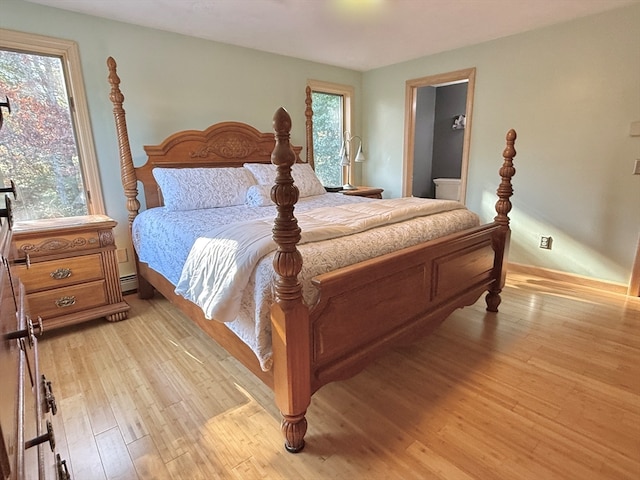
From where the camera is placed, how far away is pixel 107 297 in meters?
2.58

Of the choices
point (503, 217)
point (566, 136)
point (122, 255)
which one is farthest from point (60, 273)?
point (566, 136)

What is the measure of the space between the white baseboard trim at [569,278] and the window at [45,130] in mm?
4068

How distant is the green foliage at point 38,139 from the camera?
2.48m

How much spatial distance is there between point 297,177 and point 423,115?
9.83ft

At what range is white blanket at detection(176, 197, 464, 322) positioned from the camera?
4.89 feet

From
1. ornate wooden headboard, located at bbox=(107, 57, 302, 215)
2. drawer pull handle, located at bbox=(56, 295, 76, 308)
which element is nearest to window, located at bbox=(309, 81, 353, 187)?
ornate wooden headboard, located at bbox=(107, 57, 302, 215)

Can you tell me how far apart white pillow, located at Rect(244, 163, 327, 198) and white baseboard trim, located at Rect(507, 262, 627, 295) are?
220 cm

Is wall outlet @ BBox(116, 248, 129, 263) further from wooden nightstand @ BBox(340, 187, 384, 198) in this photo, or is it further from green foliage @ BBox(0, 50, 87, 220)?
wooden nightstand @ BBox(340, 187, 384, 198)

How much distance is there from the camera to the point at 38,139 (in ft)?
8.50

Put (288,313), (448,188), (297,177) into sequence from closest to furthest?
(288,313) → (297,177) → (448,188)

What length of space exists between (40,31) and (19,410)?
2.98 m

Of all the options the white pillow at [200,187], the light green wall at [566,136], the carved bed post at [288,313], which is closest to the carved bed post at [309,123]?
the white pillow at [200,187]

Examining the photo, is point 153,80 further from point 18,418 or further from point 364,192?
point 18,418

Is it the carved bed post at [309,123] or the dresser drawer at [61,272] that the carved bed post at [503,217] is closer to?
the carved bed post at [309,123]
